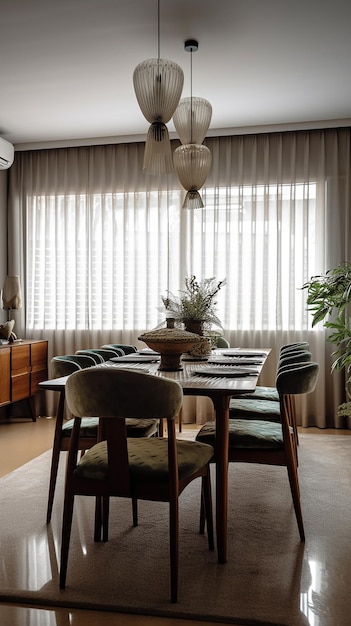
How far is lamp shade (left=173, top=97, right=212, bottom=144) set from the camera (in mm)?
3668

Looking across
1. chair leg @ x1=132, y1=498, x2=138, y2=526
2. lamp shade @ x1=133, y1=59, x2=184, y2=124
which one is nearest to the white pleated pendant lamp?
lamp shade @ x1=133, y1=59, x2=184, y2=124

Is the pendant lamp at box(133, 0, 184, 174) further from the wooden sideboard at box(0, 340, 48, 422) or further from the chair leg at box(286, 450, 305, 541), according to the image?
the wooden sideboard at box(0, 340, 48, 422)

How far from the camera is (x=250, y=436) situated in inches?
101

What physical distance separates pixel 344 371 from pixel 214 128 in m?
2.53

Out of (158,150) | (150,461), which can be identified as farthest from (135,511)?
(158,150)

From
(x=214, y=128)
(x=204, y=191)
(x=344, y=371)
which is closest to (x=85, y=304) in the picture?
(x=204, y=191)

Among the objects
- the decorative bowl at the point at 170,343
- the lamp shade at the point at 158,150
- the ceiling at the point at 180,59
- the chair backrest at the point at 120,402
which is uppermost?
the ceiling at the point at 180,59

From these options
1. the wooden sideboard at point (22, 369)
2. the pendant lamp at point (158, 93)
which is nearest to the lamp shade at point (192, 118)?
the pendant lamp at point (158, 93)

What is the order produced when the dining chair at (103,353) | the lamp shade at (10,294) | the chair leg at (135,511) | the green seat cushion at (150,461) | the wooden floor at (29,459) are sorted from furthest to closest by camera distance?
the lamp shade at (10,294), the dining chair at (103,353), the chair leg at (135,511), the green seat cushion at (150,461), the wooden floor at (29,459)

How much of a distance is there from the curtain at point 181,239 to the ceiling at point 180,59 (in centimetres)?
39

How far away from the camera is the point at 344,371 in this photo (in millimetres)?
5242

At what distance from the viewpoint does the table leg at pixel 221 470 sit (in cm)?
236

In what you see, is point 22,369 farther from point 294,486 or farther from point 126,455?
point 126,455

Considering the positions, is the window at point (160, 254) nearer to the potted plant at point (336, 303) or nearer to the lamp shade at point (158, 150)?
the potted plant at point (336, 303)
